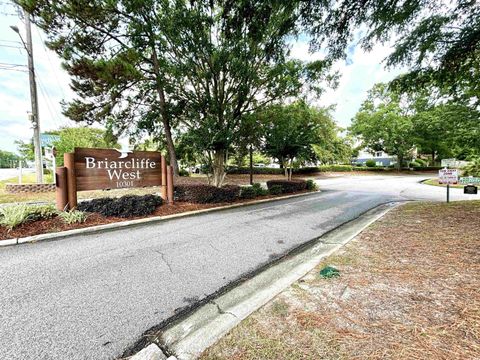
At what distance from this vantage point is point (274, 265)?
336 centimetres

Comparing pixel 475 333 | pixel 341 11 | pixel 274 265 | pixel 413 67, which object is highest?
pixel 341 11

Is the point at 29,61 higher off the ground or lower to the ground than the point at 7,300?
higher

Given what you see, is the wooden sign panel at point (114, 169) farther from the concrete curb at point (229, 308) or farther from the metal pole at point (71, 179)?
the concrete curb at point (229, 308)

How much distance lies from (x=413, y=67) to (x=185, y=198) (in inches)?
310

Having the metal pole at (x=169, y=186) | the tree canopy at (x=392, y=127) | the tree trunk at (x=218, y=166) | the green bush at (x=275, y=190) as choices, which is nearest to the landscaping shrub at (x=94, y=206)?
the metal pole at (x=169, y=186)

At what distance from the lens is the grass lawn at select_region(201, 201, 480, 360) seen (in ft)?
5.18

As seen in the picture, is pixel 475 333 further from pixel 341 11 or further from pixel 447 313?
pixel 341 11

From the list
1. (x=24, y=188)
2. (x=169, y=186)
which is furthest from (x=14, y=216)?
(x=24, y=188)

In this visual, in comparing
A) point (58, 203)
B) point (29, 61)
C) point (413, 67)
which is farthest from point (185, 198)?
point (29, 61)

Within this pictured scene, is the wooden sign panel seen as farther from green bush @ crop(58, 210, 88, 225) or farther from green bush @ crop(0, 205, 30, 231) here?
green bush @ crop(0, 205, 30, 231)

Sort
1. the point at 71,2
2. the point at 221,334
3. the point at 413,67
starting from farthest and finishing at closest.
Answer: the point at 71,2 → the point at 413,67 → the point at 221,334

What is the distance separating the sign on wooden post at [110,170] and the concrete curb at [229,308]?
16.6 ft

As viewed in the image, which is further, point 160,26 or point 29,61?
point 29,61

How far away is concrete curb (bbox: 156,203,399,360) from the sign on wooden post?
5.05 meters
